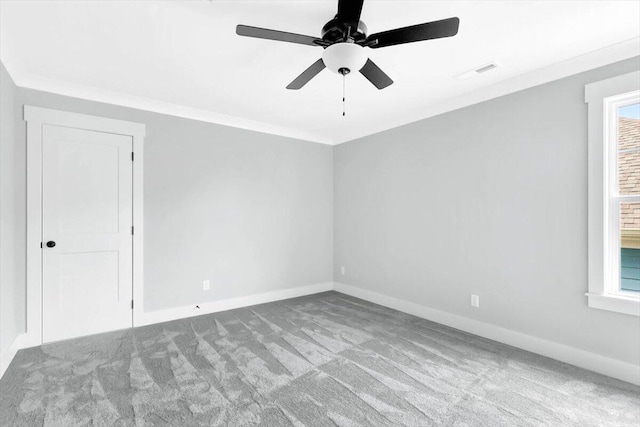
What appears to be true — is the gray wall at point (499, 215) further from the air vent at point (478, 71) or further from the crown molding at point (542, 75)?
the air vent at point (478, 71)

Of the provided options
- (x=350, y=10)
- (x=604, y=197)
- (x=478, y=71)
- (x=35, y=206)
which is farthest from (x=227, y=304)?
(x=604, y=197)

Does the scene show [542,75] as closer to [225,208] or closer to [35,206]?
[225,208]

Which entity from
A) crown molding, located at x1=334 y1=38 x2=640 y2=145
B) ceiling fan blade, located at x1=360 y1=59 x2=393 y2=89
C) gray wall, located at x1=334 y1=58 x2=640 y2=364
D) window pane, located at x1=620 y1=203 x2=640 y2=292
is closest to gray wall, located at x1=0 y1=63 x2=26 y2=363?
ceiling fan blade, located at x1=360 y1=59 x2=393 y2=89

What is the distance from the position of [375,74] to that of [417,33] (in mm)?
523

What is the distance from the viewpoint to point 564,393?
2.11 m

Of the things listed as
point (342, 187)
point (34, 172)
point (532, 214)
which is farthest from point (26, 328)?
point (532, 214)

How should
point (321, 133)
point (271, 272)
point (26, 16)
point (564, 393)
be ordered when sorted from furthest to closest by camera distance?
point (321, 133)
point (271, 272)
point (564, 393)
point (26, 16)

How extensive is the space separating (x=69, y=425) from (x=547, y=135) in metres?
4.09

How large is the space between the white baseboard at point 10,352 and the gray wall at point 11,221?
0.11ft

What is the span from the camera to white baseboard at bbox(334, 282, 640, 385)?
229 centimetres

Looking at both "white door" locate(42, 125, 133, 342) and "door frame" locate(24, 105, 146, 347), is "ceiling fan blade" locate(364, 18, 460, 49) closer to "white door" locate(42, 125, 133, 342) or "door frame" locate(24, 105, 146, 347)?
"white door" locate(42, 125, 133, 342)

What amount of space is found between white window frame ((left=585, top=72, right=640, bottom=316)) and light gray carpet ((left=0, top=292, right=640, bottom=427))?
0.72 metres

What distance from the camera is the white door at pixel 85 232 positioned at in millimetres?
2965

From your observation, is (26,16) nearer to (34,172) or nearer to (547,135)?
(34,172)
